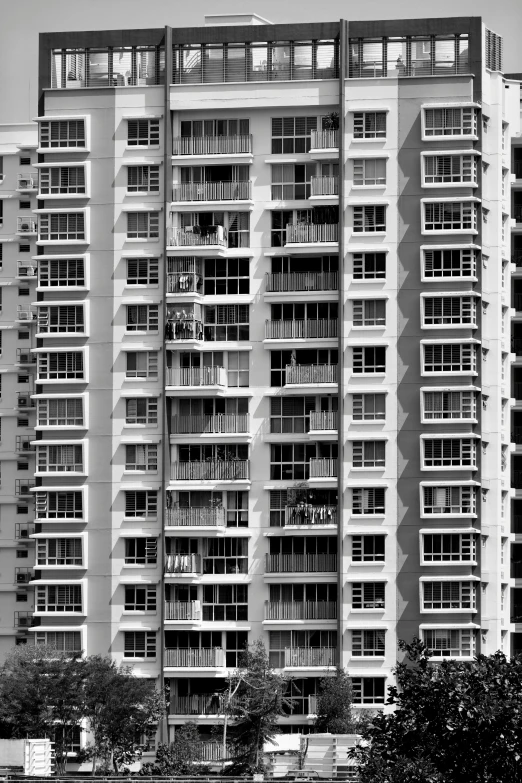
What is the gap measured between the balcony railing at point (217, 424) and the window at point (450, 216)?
1287 cm

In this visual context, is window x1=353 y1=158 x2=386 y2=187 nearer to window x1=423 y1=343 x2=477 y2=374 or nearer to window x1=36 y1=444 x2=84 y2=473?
window x1=423 y1=343 x2=477 y2=374

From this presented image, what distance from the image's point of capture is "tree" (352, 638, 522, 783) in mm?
58531

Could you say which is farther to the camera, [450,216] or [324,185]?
[324,185]

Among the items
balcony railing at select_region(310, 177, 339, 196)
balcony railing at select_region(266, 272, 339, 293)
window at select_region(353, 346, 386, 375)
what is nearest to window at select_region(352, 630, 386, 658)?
window at select_region(353, 346, 386, 375)

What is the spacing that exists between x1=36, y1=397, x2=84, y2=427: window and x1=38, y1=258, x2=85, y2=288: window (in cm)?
567

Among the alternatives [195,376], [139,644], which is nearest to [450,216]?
[195,376]

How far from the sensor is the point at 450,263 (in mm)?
100938

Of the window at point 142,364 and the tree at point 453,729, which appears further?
the window at point 142,364

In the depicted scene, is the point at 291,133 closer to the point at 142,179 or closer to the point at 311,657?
the point at 142,179

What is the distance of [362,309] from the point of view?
101125 millimetres

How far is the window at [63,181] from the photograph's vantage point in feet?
340

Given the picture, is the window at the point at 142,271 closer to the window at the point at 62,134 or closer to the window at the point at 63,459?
the window at the point at 62,134

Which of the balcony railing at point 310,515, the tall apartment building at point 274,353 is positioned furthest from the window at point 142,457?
the balcony railing at point 310,515

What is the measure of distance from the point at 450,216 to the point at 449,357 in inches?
267
